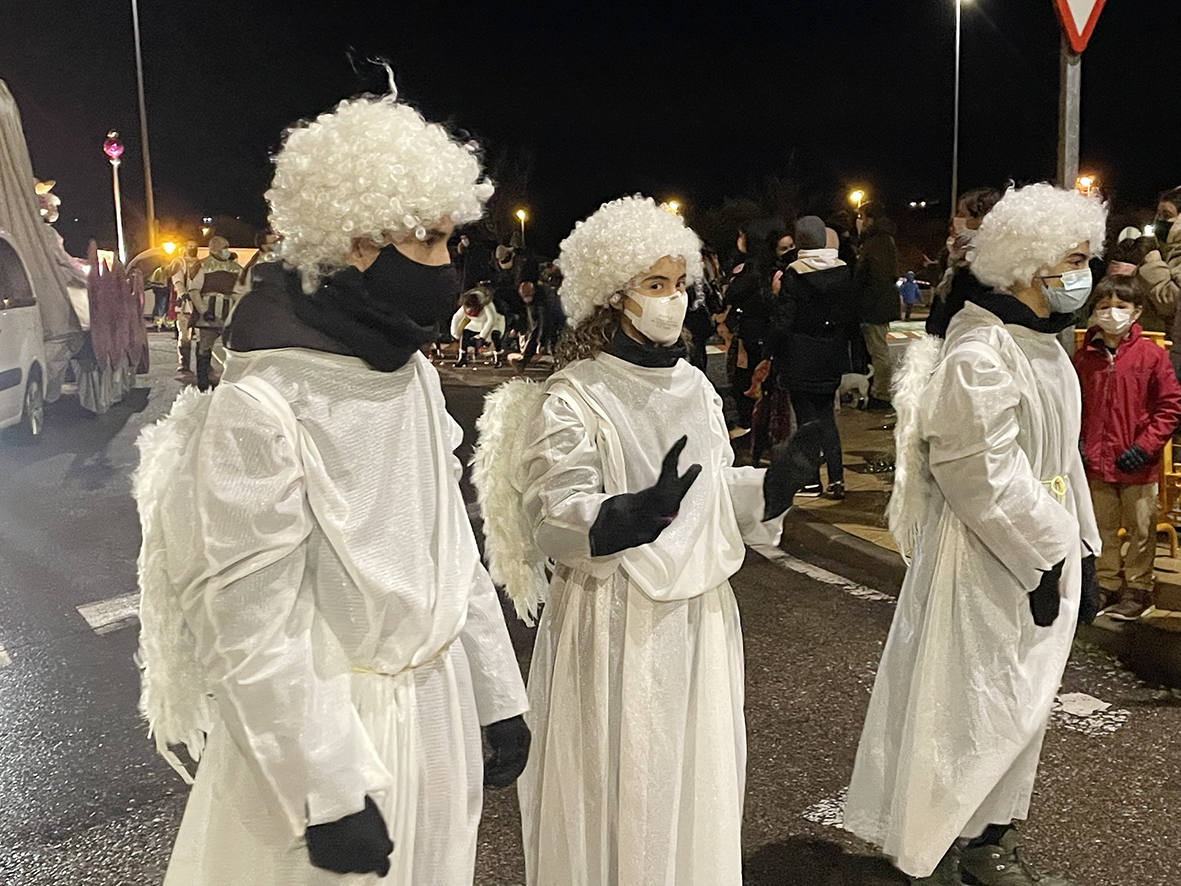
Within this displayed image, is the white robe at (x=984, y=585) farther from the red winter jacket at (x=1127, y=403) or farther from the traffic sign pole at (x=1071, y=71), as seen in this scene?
the red winter jacket at (x=1127, y=403)

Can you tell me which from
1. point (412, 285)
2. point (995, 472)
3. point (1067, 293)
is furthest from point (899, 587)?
point (412, 285)

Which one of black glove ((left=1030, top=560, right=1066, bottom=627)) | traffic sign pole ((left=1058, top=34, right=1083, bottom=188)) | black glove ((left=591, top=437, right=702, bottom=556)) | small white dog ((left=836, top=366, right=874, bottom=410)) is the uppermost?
traffic sign pole ((left=1058, top=34, right=1083, bottom=188))

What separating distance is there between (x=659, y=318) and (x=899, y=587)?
14.4 feet

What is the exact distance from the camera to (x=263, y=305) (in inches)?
88.7

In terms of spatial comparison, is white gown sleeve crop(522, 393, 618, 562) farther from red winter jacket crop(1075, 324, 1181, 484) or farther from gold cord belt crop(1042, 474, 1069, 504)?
red winter jacket crop(1075, 324, 1181, 484)

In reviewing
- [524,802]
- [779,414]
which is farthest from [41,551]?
[524,802]

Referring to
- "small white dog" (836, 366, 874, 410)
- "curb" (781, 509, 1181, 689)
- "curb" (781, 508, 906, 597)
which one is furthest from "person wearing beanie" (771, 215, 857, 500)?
"small white dog" (836, 366, 874, 410)

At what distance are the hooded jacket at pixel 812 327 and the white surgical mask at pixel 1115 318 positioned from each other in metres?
2.86

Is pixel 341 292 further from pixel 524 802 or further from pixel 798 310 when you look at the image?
pixel 798 310

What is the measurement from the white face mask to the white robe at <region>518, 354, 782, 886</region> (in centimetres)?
12

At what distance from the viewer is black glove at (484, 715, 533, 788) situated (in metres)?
2.55

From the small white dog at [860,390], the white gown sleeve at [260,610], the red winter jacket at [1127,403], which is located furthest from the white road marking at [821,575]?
the white gown sleeve at [260,610]

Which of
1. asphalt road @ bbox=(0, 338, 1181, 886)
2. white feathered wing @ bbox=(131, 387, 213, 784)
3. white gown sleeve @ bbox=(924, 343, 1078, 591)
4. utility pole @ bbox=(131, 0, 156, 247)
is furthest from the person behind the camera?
utility pole @ bbox=(131, 0, 156, 247)

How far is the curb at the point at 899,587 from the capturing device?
5797 mm
